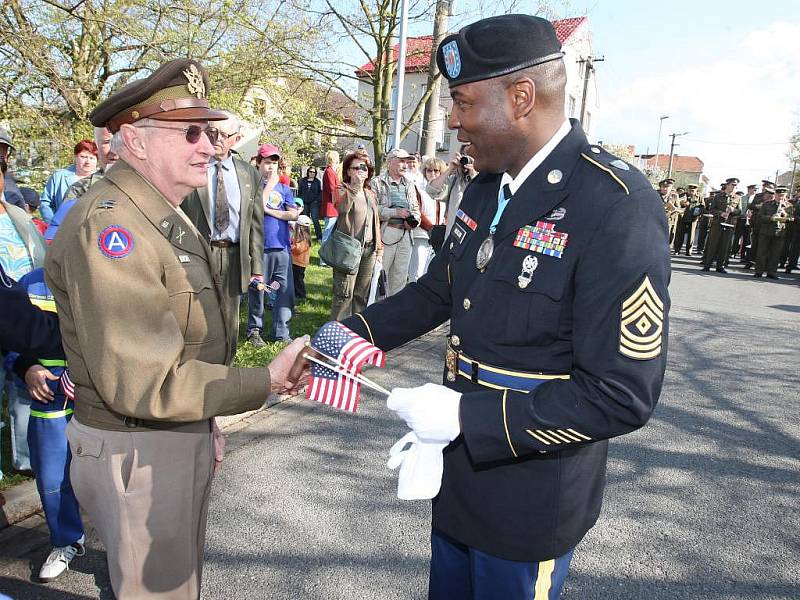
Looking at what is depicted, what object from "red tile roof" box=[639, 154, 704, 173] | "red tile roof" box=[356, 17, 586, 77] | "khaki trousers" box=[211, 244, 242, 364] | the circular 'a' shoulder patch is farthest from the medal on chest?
"red tile roof" box=[639, 154, 704, 173]

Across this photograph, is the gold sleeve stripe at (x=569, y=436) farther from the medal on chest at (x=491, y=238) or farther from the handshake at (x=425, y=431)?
the medal on chest at (x=491, y=238)

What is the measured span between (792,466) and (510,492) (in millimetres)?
3777

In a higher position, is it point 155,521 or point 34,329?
point 34,329

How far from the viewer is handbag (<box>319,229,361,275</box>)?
6.38m

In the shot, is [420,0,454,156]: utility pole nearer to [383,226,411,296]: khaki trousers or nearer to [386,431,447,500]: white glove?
[383,226,411,296]: khaki trousers

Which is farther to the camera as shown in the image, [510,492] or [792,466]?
[792,466]

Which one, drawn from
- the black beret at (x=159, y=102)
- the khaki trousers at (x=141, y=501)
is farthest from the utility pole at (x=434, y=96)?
the khaki trousers at (x=141, y=501)

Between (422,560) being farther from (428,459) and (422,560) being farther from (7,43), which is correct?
(7,43)

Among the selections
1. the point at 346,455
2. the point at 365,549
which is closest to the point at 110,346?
the point at 365,549

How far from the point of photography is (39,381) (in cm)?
270

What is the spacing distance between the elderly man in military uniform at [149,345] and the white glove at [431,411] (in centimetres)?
49

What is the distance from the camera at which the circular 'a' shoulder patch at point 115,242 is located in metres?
1.56

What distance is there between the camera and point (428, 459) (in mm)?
1631

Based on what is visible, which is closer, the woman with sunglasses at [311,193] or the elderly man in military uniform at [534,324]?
the elderly man in military uniform at [534,324]
